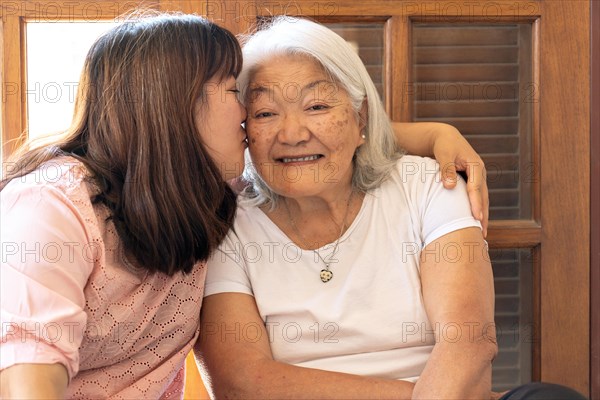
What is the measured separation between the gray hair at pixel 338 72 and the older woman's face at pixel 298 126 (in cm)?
2

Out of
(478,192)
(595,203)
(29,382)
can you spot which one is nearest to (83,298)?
(29,382)

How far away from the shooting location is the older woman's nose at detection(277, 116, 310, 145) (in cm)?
181

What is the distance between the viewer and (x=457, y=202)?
181cm

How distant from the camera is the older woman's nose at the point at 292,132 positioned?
1.81 meters

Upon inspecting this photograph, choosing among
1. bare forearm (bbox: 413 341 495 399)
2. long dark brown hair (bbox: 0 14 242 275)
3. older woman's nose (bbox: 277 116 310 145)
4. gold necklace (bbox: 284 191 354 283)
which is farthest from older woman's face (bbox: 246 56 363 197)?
bare forearm (bbox: 413 341 495 399)

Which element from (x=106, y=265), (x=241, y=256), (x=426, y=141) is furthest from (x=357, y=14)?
(x=106, y=265)

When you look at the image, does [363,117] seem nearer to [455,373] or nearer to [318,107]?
[318,107]

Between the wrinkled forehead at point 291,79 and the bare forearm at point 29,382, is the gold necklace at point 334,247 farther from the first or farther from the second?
the bare forearm at point 29,382

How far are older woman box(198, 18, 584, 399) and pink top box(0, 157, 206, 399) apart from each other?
0.14 m

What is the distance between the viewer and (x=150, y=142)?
5.11 ft

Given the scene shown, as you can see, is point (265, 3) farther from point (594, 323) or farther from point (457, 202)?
point (594, 323)

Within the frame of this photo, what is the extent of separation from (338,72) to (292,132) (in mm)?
182

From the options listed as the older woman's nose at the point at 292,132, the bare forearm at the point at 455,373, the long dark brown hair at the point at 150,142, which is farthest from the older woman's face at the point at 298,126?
the bare forearm at the point at 455,373

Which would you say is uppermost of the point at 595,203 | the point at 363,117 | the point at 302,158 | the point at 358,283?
the point at 363,117
